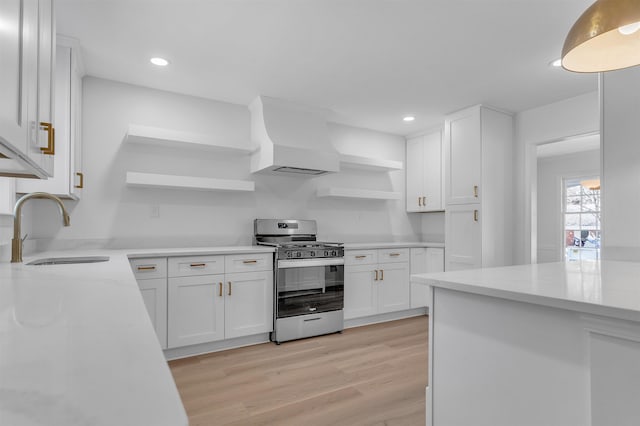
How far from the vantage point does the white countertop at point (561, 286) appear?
37.2 inches

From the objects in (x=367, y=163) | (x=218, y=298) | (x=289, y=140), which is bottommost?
(x=218, y=298)

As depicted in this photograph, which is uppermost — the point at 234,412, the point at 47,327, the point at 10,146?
the point at 10,146

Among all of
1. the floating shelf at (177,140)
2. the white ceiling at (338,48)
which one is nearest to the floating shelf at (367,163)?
the white ceiling at (338,48)

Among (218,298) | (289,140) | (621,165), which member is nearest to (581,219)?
(621,165)

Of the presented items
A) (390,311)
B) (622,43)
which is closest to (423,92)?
(622,43)

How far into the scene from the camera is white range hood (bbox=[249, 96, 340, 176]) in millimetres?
3559

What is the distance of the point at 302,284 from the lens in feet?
11.8

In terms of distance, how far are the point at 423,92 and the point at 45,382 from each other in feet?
12.3

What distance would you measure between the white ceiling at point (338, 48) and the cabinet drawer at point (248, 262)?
1.61 meters

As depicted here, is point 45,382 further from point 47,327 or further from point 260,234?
point 260,234

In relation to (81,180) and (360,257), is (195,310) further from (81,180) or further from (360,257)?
(360,257)

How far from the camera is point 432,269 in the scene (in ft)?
14.9

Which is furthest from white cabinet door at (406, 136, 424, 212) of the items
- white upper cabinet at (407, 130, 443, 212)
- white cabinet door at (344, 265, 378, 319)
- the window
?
the window

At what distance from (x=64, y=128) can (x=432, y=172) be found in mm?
3993
